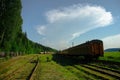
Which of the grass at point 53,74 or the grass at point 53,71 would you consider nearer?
the grass at point 53,74

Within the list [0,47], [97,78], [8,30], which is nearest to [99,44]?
[97,78]

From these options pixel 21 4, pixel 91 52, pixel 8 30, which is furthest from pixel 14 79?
pixel 21 4

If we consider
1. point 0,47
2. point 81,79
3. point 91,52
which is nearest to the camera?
point 81,79

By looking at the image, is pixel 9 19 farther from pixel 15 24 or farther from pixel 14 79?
pixel 14 79

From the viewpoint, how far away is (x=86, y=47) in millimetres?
32906

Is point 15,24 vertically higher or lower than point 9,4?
lower

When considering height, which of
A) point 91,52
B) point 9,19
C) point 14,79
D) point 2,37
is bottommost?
point 14,79

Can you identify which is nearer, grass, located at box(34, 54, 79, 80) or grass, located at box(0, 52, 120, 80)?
grass, located at box(34, 54, 79, 80)

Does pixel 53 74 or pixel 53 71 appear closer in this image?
pixel 53 74

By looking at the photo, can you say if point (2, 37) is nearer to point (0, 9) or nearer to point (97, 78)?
point (0, 9)

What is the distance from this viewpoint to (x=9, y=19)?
45844 millimetres

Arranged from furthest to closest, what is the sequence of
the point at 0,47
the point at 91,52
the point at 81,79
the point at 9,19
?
the point at 0,47 → the point at 9,19 → the point at 91,52 → the point at 81,79

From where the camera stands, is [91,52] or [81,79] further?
[91,52]

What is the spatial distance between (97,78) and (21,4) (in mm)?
37600
